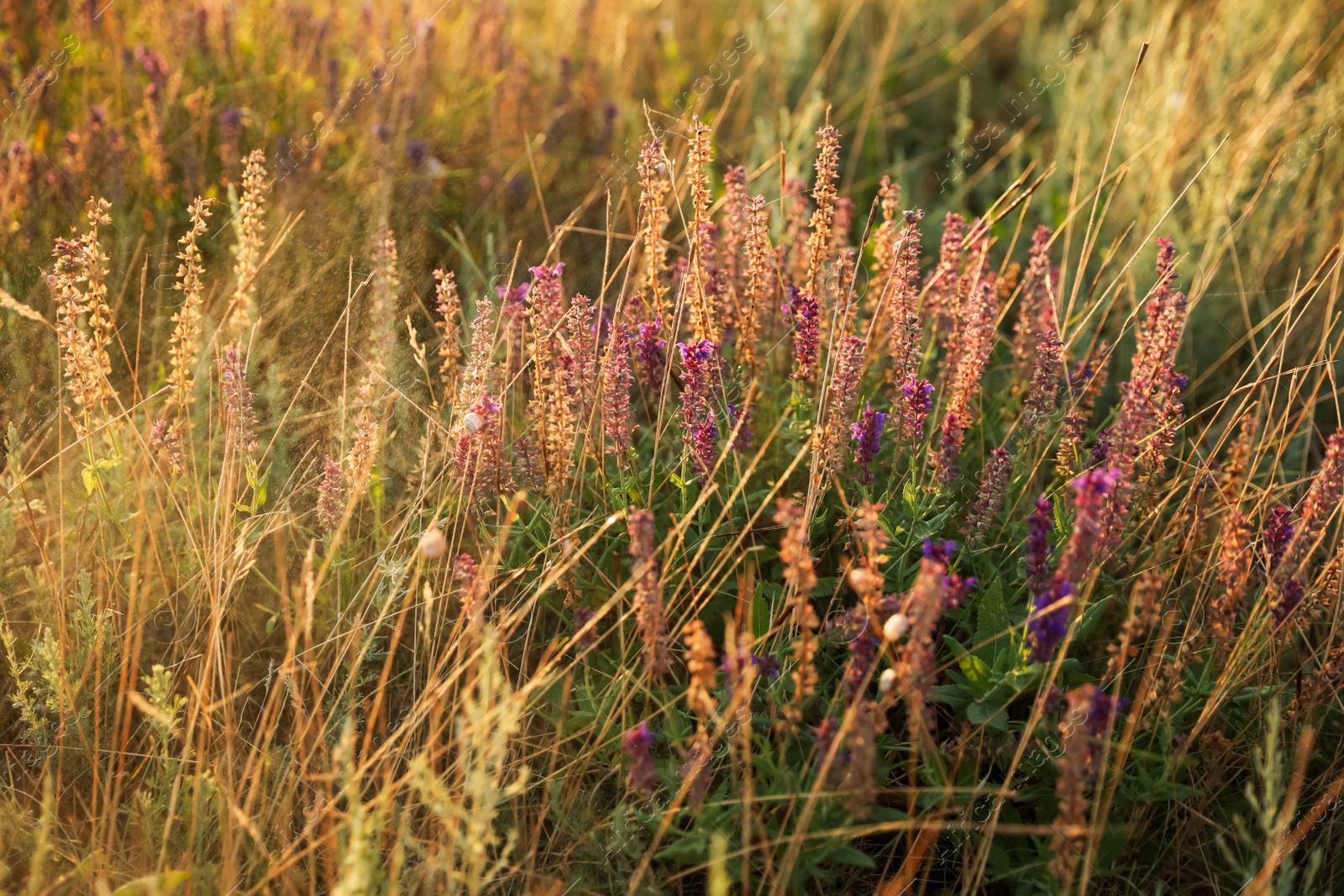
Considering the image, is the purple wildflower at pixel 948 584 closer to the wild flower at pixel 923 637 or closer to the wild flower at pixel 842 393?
the wild flower at pixel 923 637

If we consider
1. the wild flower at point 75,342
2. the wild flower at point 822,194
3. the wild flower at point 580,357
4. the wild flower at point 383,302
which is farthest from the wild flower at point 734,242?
the wild flower at point 75,342

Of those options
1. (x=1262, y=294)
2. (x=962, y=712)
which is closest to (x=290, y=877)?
(x=962, y=712)

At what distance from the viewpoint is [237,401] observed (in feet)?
6.63

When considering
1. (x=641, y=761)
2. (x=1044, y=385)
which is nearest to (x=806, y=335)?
(x=1044, y=385)

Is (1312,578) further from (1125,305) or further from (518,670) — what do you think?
(518,670)

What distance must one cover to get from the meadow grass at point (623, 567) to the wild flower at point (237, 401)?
0.7 inches

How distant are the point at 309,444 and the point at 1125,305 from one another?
248 cm

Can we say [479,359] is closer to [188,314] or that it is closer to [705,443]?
[705,443]

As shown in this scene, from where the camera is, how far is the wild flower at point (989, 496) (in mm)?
2051

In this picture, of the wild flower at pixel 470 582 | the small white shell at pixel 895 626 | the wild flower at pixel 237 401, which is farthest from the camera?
the wild flower at pixel 237 401

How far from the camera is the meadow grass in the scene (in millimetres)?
1714

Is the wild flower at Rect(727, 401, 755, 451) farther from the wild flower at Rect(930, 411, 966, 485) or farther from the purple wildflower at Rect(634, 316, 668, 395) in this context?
the wild flower at Rect(930, 411, 966, 485)

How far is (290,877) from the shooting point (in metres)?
1.73

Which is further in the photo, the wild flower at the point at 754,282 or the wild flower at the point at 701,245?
the wild flower at the point at 754,282
